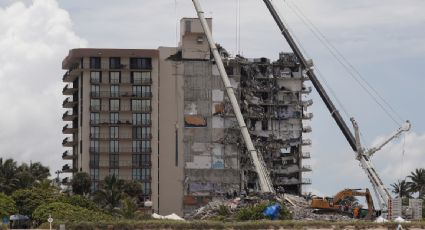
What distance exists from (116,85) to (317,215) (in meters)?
71.8

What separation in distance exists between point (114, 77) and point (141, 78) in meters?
5.09

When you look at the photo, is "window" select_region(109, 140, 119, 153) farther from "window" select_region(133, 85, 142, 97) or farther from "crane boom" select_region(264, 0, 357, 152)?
"crane boom" select_region(264, 0, 357, 152)

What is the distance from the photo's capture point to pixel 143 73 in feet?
650

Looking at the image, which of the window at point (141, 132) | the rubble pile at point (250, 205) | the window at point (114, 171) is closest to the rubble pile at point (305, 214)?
the rubble pile at point (250, 205)

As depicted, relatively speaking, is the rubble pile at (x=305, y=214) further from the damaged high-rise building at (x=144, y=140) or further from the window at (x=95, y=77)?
the window at (x=95, y=77)

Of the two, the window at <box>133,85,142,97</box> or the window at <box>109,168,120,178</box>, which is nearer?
the window at <box>109,168,120,178</box>

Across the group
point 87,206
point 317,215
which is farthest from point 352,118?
point 87,206

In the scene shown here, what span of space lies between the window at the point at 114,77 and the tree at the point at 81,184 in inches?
877

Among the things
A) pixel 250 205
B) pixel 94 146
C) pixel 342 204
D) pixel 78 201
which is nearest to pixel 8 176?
pixel 78 201

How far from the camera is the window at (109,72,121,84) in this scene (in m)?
197

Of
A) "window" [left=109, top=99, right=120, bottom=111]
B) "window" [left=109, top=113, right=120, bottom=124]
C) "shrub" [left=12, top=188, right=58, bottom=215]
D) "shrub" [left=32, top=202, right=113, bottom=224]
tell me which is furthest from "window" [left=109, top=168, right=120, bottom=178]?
"shrub" [left=32, top=202, right=113, bottom=224]

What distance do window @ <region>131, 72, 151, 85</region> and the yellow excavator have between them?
214 feet

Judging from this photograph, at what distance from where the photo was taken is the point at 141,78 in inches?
7800

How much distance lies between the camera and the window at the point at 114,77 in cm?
19662
